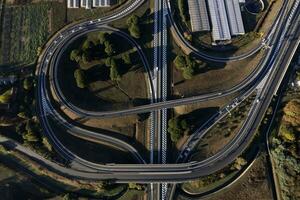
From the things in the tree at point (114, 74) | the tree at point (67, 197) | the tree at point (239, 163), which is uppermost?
the tree at point (114, 74)

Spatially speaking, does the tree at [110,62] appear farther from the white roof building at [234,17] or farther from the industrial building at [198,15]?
the white roof building at [234,17]

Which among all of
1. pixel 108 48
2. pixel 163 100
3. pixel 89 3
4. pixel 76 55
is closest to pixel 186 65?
pixel 163 100

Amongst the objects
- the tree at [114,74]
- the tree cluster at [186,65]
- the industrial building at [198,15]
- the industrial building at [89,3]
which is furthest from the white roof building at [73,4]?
the tree cluster at [186,65]

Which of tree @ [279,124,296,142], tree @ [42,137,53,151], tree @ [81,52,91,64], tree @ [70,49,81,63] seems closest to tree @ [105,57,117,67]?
tree @ [81,52,91,64]

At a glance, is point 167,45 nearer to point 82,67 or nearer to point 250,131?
point 82,67

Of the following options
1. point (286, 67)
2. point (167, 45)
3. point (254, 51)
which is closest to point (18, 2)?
point (167, 45)

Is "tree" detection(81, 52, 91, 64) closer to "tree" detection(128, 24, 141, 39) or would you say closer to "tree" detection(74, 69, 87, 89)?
"tree" detection(74, 69, 87, 89)
